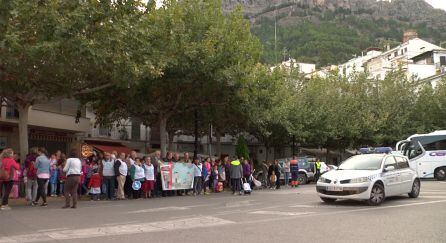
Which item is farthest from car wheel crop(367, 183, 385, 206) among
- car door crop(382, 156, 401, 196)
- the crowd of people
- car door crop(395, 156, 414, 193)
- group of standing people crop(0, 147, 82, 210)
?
group of standing people crop(0, 147, 82, 210)

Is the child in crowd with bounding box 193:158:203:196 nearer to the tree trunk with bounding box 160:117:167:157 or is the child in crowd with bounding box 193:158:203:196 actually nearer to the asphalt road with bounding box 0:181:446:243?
the tree trunk with bounding box 160:117:167:157

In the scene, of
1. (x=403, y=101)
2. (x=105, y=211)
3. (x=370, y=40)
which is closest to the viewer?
(x=105, y=211)

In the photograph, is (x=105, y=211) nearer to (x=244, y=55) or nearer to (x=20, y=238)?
(x=20, y=238)

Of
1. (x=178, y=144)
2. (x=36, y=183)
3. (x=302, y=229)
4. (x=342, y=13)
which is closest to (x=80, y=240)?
(x=302, y=229)

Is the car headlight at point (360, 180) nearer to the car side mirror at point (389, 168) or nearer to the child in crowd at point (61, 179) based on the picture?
the car side mirror at point (389, 168)

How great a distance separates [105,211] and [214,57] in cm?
976

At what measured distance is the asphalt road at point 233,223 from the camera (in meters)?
8.98

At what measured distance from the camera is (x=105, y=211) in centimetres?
1383

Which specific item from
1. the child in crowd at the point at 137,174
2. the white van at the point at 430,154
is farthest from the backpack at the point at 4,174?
the white van at the point at 430,154

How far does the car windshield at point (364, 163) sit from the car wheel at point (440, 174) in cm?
1739

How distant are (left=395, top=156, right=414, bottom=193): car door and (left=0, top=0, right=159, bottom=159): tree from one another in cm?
909

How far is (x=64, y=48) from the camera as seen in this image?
596 inches

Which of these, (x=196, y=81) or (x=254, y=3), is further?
(x=254, y=3)

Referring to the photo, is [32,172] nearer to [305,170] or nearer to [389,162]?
[389,162]
